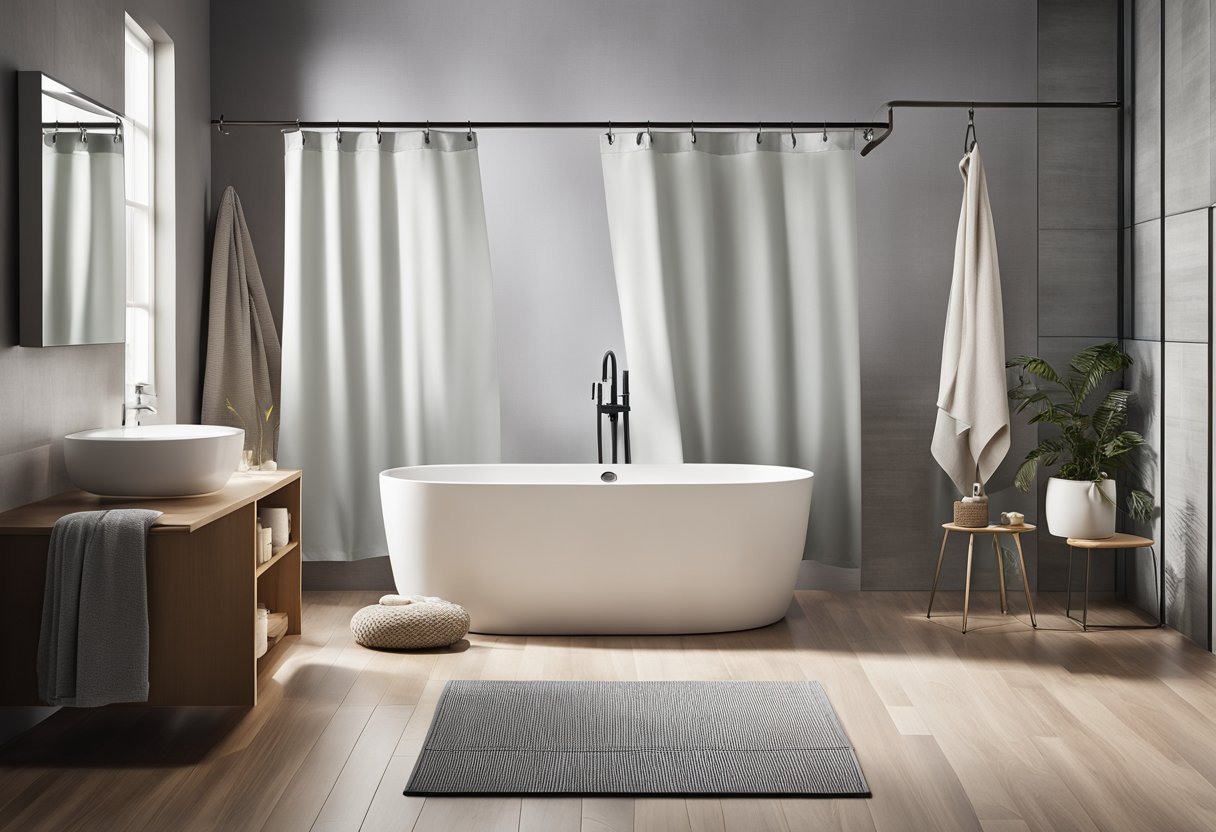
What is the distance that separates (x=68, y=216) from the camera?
128 inches

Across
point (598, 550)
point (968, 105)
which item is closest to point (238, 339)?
point (598, 550)

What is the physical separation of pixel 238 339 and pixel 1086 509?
3619 mm

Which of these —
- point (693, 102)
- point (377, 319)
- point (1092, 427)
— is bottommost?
point (1092, 427)

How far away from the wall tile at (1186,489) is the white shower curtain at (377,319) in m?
2.80

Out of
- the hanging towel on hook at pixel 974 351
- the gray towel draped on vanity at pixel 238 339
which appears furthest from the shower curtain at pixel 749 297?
the gray towel draped on vanity at pixel 238 339

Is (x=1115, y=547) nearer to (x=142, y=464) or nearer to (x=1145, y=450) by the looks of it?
(x=1145, y=450)

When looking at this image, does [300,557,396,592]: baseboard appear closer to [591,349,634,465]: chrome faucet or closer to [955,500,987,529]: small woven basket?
[591,349,634,465]: chrome faucet

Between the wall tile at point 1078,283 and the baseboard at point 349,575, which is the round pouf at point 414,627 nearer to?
the baseboard at point 349,575

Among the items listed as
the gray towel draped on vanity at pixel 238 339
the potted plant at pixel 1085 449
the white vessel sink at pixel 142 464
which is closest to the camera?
the white vessel sink at pixel 142 464

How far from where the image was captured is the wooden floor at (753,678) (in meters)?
2.58

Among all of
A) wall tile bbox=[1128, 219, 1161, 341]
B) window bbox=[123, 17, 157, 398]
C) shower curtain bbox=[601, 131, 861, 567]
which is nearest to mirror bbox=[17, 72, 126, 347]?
window bbox=[123, 17, 157, 398]

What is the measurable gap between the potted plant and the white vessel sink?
10.6ft

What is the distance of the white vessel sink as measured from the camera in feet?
10.3

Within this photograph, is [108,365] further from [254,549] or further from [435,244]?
[435,244]
